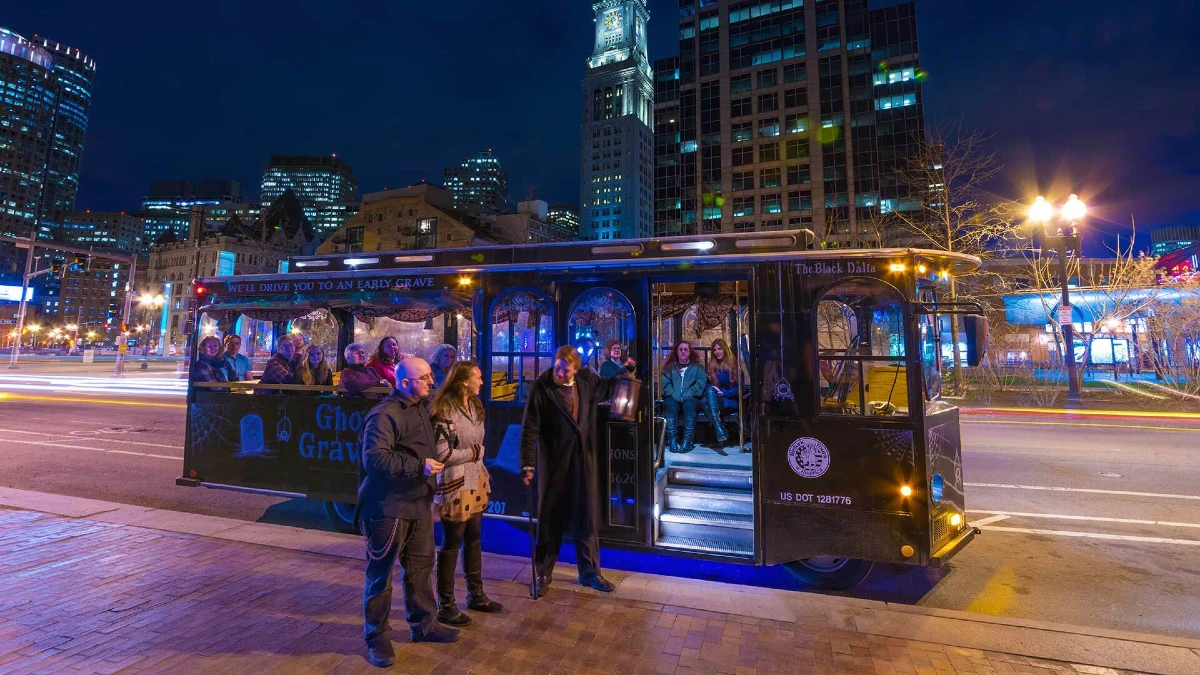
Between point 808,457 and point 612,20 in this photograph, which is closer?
point 808,457

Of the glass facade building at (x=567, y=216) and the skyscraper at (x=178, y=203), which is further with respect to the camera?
the skyscraper at (x=178, y=203)

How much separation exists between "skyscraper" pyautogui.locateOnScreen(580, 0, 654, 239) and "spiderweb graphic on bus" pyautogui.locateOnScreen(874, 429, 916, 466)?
378 feet

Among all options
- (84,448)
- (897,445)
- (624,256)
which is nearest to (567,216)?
(84,448)

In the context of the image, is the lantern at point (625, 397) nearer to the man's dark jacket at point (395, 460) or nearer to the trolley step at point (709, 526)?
the trolley step at point (709, 526)

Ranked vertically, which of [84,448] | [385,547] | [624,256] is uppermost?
[624,256]

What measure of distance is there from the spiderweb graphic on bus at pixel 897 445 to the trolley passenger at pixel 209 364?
24.5 ft

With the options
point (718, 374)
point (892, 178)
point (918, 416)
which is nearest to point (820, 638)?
point (918, 416)

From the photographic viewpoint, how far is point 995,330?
102 feet

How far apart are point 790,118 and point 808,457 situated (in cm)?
7267

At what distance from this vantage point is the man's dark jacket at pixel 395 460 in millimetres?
3480

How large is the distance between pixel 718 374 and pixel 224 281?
6823 mm

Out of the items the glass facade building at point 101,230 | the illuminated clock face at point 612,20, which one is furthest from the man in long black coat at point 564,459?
the glass facade building at point 101,230

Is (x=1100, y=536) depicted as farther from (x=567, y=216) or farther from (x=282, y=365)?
(x=567, y=216)

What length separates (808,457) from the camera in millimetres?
4695
